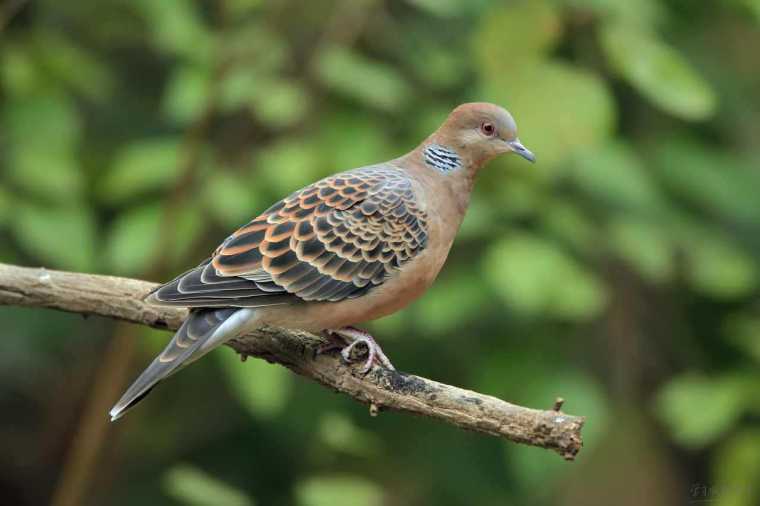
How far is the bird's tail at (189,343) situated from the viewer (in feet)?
10.1

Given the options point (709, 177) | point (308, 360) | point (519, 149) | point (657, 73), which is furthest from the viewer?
point (709, 177)

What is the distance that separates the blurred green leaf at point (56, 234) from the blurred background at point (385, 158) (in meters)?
0.01

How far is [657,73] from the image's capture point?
13.2ft

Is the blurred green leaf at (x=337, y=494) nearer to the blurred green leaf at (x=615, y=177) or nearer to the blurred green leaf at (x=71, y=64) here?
the blurred green leaf at (x=615, y=177)

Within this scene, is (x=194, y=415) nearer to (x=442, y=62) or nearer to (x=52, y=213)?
(x=52, y=213)

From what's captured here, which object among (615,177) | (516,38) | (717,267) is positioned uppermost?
(516,38)

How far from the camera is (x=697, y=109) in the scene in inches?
154

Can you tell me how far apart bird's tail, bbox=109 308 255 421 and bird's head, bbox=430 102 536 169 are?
1.06m

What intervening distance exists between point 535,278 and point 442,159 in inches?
24.8

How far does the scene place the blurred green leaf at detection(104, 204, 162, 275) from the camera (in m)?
4.29

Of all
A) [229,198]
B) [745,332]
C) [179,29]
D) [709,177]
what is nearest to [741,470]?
[745,332]

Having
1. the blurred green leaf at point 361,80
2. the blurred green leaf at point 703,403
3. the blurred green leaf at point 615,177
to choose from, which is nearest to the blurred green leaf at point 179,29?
the blurred green leaf at point 361,80

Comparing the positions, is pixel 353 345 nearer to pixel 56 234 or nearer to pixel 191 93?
pixel 191 93

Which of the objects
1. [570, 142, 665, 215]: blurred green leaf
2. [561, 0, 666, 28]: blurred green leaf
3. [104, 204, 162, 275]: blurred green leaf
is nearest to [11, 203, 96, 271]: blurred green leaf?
[104, 204, 162, 275]: blurred green leaf
